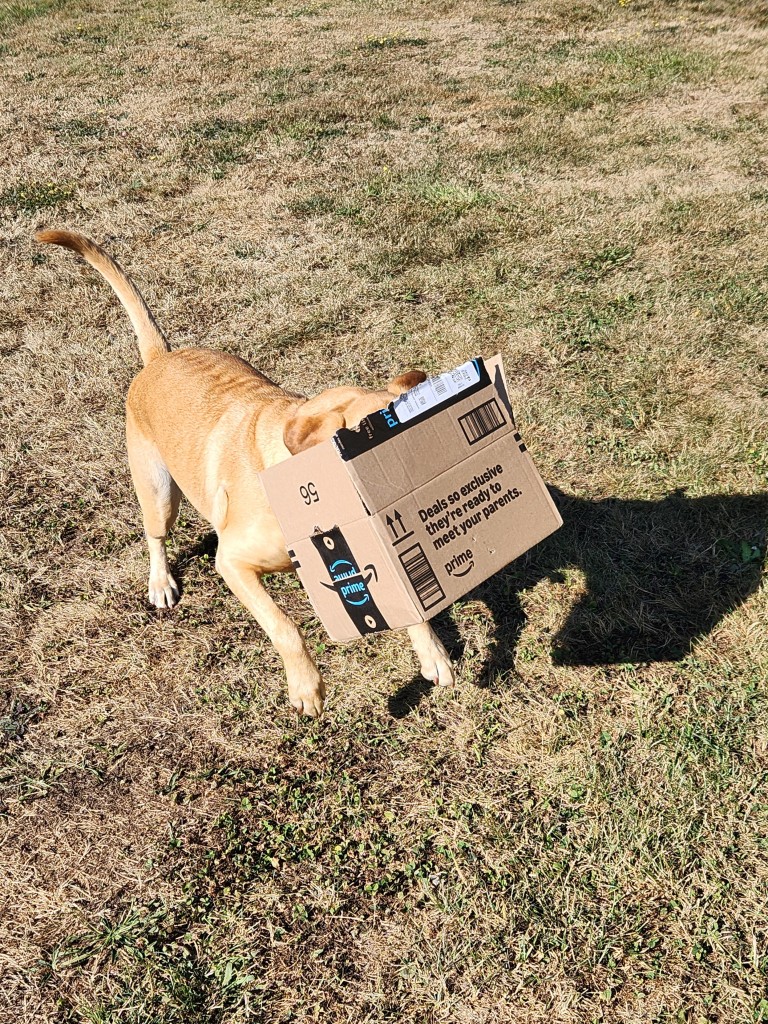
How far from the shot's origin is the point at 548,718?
10.7 ft

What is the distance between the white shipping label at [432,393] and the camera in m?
2.32

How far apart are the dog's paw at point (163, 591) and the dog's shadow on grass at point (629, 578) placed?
0.13 m

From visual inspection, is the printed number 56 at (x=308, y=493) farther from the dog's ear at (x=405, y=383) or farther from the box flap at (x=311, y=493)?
the dog's ear at (x=405, y=383)

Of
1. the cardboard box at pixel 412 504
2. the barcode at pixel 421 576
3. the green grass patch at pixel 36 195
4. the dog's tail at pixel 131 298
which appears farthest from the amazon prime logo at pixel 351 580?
the green grass patch at pixel 36 195

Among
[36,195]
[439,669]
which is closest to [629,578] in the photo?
[439,669]

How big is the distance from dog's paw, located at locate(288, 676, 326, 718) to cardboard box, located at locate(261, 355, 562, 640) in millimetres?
540

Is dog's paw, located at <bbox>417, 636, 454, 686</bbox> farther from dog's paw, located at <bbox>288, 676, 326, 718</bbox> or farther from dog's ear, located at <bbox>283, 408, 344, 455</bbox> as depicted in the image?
dog's ear, located at <bbox>283, 408, 344, 455</bbox>

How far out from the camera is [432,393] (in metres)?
2.38

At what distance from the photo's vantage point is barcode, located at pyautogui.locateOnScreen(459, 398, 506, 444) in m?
2.46

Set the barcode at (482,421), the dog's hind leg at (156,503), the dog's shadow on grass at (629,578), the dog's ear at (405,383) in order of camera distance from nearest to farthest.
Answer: the barcode at (482,421), the dog's ear at (405,383), the dog's shadow on grass at (629,578), the dog's hind leg at (156,503)

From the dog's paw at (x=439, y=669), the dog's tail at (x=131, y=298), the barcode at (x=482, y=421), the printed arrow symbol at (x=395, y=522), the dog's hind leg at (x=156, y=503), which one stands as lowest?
the dog's paw at (x=439, y=669)

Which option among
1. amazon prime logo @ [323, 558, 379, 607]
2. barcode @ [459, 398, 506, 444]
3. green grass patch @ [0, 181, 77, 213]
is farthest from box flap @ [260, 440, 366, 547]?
green grass patch @ [0, 181, 77, 213]

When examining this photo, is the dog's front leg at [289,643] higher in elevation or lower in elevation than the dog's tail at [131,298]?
lower

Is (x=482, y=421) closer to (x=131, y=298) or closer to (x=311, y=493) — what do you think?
(x=311, y=493)
